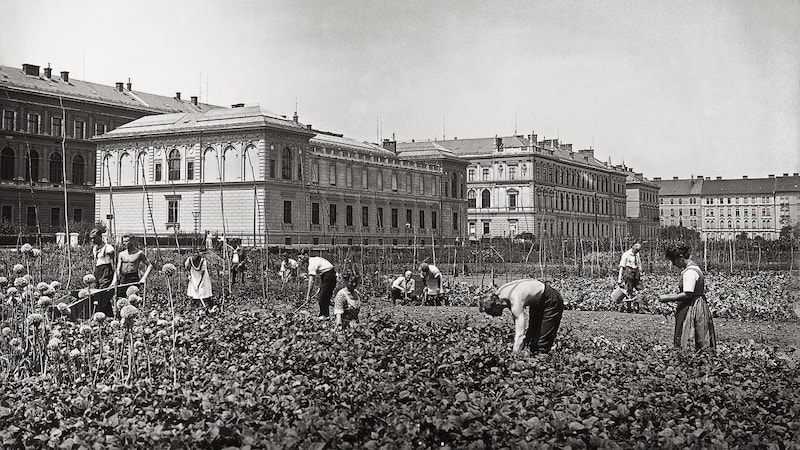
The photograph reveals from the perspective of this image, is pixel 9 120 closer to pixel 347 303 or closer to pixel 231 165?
pixel 231 165

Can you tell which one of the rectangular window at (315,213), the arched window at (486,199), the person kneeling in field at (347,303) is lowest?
the person kneeling in field at (347,303)

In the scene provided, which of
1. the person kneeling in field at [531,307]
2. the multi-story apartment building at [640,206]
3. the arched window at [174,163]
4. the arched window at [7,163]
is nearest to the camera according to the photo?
the person kneeling in field at [531,307]

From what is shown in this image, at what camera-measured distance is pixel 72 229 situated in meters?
60.2

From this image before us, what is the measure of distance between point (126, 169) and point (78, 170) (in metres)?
12.6

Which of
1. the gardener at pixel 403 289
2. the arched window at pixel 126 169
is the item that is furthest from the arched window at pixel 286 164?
the gardener at pixel 403 289

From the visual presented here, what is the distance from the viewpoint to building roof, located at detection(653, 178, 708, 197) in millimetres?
152875

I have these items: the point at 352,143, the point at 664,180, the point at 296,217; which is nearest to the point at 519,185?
the point at 352,143

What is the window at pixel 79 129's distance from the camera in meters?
70.8

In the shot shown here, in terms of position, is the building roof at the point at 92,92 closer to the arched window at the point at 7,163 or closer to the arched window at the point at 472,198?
the arched window at the point at 7,163

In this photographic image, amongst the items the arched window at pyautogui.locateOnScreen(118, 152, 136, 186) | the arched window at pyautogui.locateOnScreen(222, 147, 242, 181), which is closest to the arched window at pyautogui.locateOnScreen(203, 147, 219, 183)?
the arched window at pyautogui.locateOnScreen(222, 147, 242, 181)

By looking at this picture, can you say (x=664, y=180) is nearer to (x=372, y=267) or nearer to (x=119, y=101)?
(x=119, y=101)

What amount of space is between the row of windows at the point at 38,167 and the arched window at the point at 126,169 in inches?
250

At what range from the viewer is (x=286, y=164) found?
192 ft

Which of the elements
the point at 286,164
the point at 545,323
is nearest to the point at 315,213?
the point at 286,164
